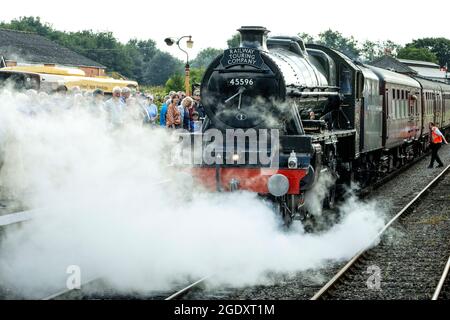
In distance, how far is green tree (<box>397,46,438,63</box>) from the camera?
10800 centimetres

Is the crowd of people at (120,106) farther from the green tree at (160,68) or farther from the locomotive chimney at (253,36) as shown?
the green tree at (160,68)

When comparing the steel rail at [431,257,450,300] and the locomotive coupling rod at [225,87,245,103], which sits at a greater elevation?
the locomotive coupling rod at [225,87,245,103]

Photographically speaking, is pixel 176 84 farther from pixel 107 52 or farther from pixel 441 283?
pixel 107 52

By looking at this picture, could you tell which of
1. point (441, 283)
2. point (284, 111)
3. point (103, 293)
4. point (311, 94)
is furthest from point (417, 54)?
point (103, 293)

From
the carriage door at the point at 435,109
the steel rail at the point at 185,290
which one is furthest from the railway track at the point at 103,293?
the carriage door at the point at 435,109

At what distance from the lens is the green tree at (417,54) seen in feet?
354

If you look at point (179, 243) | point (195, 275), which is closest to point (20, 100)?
point (179, 243)

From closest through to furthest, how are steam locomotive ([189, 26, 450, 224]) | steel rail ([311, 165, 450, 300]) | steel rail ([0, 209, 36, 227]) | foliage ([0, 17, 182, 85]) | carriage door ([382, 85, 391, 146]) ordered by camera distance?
steel rail ([311, 165, 450, 300])
steel rail ([0, 209, 36, 227])
steam locomotive ([189, 26, 450, 224])
carriage door ([382, 85, 391, 146])
foliage ([0, 17, 182, 85])

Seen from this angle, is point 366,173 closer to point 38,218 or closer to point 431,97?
point 38,218

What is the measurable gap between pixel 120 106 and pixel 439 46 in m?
113

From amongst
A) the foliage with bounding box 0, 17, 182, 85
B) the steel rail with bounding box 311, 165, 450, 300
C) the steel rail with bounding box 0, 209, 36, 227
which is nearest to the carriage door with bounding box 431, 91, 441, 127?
the steel rail with bounding box 311, 165, 450, 300

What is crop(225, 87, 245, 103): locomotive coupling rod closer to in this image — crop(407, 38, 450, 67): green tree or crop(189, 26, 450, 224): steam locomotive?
crop(189, 26, 450, 224): steam locomotive

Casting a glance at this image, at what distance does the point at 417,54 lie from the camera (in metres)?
108

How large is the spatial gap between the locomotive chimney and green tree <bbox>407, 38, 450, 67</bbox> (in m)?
114
